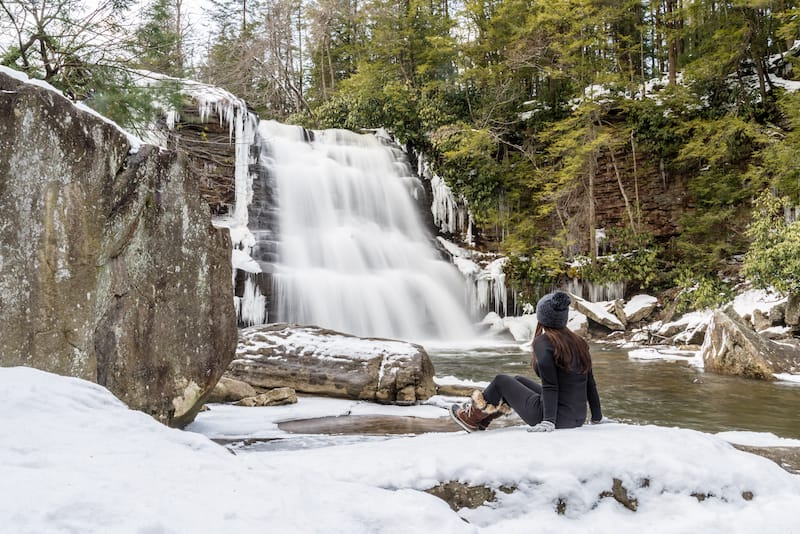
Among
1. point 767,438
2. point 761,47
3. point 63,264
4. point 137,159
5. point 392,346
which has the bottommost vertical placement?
point 767,438

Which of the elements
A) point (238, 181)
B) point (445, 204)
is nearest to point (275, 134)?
point (238, 181)

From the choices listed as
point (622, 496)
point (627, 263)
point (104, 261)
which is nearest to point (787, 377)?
point (622, 496)

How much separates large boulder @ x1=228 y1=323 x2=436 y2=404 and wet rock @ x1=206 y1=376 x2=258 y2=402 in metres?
0.24

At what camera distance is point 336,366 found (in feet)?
18.9

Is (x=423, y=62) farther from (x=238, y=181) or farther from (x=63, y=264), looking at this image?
(x=63, y=264)

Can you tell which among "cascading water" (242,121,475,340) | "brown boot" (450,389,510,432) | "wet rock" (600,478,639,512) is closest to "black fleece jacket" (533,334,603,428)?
"brown boot" (450,389,510,432)

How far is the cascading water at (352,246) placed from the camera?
1290 centimetres

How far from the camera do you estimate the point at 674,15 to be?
656 inches

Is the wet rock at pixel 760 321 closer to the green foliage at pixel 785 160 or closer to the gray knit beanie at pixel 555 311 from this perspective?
the green foliage at pixel 785 160

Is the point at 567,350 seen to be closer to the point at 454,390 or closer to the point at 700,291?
the point at 454,390

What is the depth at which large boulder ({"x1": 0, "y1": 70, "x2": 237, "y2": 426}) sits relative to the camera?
3244mm

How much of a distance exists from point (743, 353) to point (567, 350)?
6098 millimetres

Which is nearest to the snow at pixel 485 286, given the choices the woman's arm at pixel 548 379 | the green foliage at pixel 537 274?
the green foliage at pixel 537 274

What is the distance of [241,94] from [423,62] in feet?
27.0
